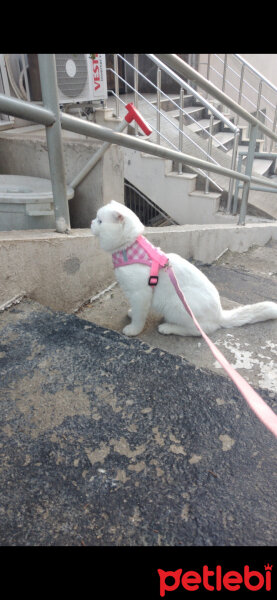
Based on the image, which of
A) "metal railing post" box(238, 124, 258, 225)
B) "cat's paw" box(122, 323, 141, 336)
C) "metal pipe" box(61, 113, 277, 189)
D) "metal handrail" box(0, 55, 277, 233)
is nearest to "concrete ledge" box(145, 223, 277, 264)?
"metal railing post" box(238, 124, 258, 225)

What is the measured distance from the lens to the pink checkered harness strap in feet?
5.37

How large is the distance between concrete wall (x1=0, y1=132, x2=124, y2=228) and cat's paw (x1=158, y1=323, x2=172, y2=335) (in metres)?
2.12

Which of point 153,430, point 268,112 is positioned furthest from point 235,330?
point 268,112

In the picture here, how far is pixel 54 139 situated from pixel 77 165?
204 centimetres

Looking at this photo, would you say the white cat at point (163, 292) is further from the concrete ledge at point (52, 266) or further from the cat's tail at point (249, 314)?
the concrete ledge at point (52, 266)

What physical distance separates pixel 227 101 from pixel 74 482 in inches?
108

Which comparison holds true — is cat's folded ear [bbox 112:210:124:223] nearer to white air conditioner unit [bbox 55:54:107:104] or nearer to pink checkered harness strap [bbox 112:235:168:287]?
pink checkered harness strap [bbox 112:235:168:287]

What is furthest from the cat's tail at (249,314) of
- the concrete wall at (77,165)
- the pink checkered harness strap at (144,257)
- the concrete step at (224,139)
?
the concrete step at (224,139)

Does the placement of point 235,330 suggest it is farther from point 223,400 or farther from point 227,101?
point 227,101

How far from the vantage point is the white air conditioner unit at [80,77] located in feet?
10.9
